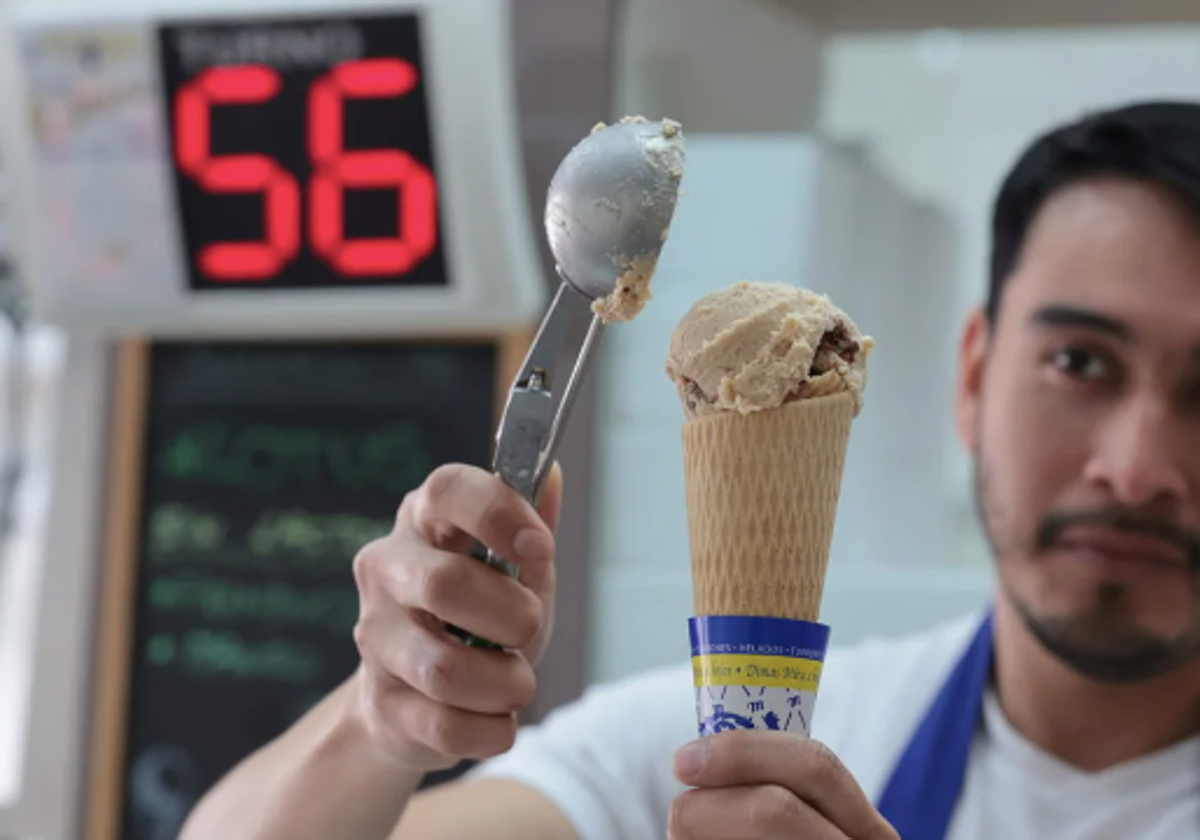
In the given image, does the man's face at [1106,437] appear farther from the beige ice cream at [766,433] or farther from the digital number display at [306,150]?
the digital number display at [306,150]

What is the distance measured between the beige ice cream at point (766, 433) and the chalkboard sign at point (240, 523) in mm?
1411

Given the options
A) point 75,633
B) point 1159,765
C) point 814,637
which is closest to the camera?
point 814,637

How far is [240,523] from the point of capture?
7.67 ft

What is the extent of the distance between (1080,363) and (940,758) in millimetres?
396

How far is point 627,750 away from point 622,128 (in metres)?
0.87

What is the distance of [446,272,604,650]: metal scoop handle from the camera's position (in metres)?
0.82

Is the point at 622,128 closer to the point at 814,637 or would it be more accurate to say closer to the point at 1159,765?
the point at 814,637

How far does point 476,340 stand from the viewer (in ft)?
7.40

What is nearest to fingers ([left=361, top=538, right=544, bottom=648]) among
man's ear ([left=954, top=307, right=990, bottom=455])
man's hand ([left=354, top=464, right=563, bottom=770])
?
man's hand ([left=354, top=464, right=563, bottom=770])

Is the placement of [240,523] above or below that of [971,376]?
below

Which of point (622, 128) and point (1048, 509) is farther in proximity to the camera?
point (1048, 509)

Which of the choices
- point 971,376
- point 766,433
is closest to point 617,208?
point 766,433

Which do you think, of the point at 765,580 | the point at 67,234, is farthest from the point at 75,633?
the point at 765,580

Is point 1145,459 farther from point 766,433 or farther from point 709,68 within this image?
Result: point 709,68
